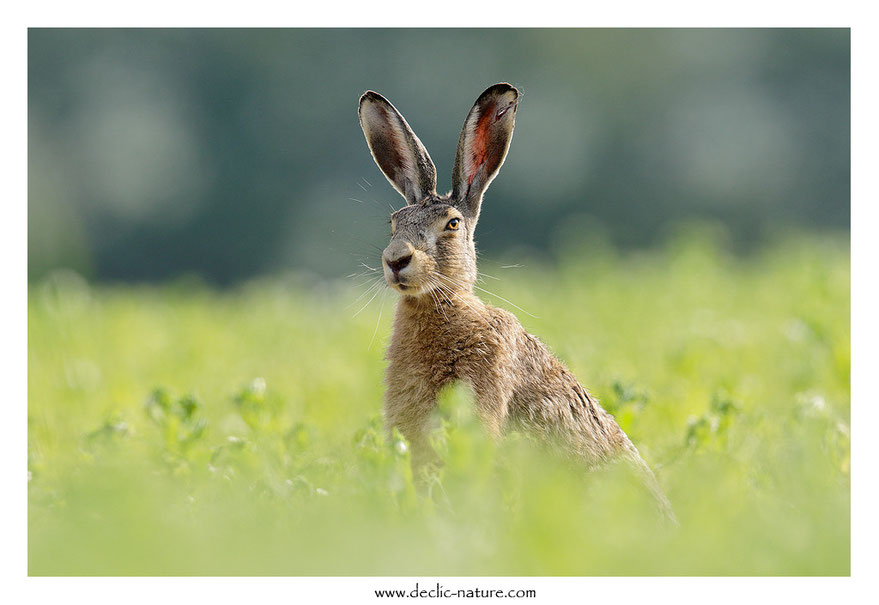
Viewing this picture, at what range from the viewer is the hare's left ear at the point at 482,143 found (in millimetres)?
3873

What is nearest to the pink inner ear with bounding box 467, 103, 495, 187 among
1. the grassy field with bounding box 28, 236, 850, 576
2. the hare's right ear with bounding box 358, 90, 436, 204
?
the hare's right ear with bounding box 358, 90, 436, 204

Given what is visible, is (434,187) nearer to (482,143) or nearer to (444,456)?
(482,143)

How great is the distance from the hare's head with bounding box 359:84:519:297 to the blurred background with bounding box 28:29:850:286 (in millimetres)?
11481

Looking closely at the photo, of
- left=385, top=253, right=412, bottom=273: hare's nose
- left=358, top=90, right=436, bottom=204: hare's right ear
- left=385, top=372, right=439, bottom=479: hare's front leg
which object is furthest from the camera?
left=358, top=90, right=436, bottom=204: hare's right ear

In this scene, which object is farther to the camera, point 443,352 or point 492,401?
point 443,352

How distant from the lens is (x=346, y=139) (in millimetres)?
16297

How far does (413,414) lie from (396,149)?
1093mm

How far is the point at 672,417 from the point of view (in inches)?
185

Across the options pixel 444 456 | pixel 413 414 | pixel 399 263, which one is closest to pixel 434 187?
pixel 399 263

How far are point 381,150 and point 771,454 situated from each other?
6.30ft

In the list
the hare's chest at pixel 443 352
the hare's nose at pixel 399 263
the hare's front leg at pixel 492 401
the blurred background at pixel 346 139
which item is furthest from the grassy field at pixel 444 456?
the blurred background at pixel 346 139

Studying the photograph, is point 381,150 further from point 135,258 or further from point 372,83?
point 135,258

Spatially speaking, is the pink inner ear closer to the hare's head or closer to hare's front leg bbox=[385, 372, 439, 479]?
the hare's head

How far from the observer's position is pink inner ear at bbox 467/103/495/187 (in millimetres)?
3912
